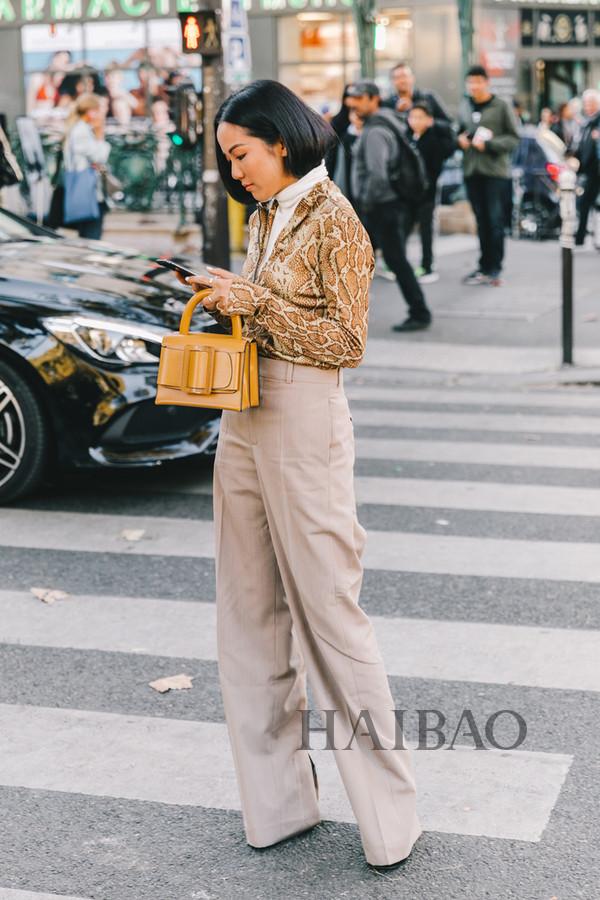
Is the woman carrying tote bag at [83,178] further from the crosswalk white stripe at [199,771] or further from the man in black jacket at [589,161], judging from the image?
the crosswalk white stripe at [199,771]

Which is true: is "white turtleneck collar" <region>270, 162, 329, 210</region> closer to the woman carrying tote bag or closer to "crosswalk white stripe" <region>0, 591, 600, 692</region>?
"crosswalk white stripe" <region>0, 591, 600, 692</region>

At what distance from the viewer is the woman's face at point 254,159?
3.33 m

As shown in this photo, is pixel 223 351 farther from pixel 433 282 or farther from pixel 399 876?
pixel 433 282

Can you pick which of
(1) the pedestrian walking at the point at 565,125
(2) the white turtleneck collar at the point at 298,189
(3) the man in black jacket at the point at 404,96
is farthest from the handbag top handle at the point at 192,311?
(1) the pedestrian walking at the point at 565,125

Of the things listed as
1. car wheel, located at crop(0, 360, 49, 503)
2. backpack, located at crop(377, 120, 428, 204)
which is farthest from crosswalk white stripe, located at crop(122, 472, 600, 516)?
backpack, located at crop(377, 120, 428, 204)

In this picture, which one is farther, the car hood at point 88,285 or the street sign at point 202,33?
the street sign at point 202,33

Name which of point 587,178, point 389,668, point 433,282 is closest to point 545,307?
point 433,282

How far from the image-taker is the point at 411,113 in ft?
46.9

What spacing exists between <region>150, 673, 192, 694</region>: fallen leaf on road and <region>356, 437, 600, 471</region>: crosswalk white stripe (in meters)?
3.41

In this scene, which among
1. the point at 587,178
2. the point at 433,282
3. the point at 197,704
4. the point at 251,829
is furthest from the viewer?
the point at 587,178

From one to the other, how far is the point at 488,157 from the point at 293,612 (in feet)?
38.4

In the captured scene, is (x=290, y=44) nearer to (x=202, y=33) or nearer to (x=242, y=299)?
(x=202, y=33)

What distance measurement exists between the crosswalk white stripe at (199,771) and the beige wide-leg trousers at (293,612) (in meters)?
0.31

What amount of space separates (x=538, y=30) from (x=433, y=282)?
17732 mm
